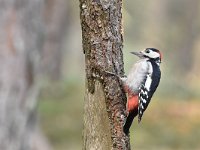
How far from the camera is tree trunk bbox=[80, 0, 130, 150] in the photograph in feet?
14.4

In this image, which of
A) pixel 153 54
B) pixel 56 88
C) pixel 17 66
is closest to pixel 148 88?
pixel 153 54

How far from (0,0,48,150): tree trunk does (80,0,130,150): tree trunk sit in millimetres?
3614

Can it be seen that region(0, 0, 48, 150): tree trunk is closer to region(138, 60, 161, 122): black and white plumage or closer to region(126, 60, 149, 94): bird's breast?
region(126, 60, 149, 94): bird's breast

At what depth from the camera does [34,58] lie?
8.29 metres

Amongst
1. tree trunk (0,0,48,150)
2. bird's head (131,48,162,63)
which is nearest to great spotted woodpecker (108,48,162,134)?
bird's head (131,48,162,63)

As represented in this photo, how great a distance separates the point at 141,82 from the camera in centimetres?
525

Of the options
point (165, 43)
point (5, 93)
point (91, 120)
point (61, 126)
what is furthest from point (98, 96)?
point (165, 43)

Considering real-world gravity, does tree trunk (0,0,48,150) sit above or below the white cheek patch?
above

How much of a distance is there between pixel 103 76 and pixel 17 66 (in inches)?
151

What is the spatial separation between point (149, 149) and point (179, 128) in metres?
1.60

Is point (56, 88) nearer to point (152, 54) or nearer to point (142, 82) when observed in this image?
point (152, 54)

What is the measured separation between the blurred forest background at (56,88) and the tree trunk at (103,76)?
0.75m

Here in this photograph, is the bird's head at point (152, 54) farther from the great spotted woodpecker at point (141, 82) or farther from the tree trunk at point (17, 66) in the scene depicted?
the tree trunk at point (17, 66)

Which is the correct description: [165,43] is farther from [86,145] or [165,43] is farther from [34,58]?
[86,145]
